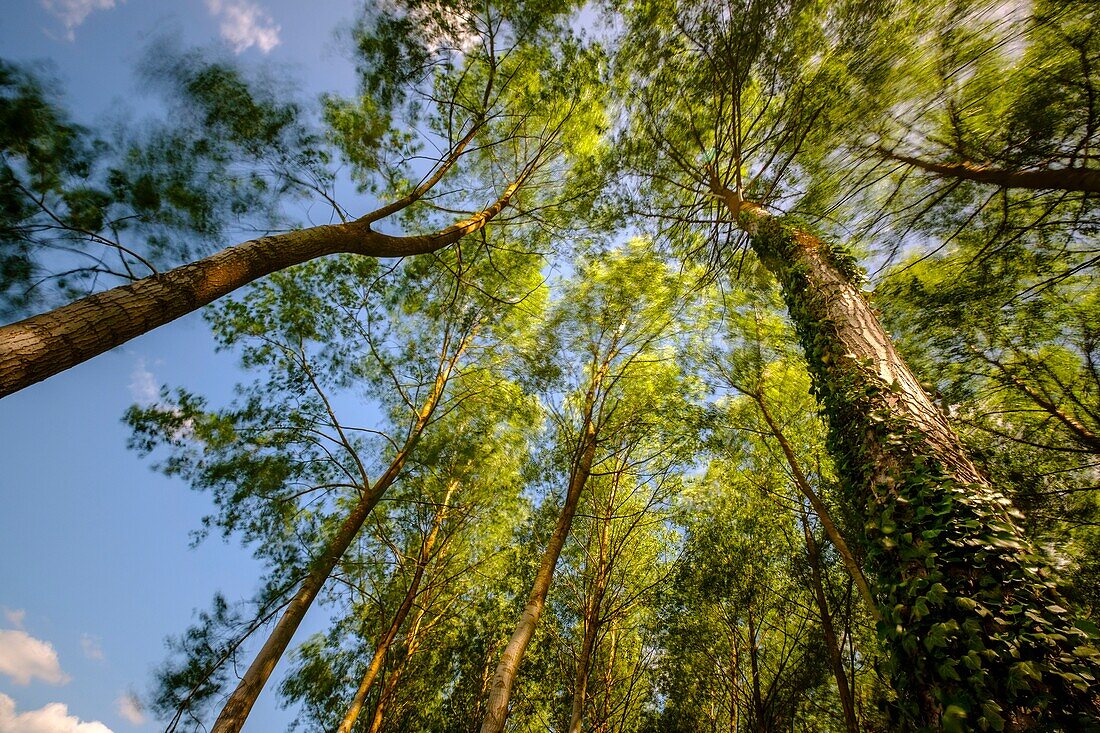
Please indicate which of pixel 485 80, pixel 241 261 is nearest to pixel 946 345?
pixel 485 80

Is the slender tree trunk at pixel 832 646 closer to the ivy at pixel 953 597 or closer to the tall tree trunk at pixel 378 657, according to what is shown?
the ivy at pixel 953 597

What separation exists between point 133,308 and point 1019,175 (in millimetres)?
6245

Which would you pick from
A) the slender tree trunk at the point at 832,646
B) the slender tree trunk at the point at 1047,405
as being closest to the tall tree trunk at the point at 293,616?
the slender tree trunk at the point at 832,646

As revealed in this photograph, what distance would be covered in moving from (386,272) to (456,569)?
6123mm

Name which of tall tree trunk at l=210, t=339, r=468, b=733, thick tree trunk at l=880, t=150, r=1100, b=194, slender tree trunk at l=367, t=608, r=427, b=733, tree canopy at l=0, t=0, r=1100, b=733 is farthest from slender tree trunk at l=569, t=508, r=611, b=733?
thick tree trunk at l=880, t=150, r=1100, b=194

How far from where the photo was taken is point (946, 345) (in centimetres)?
511

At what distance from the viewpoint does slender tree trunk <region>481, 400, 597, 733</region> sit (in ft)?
11.2

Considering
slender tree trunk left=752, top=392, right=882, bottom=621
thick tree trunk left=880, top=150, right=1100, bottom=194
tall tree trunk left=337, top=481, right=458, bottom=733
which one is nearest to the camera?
thick tree trunk left=880, top=150, right=1100, bottom=194

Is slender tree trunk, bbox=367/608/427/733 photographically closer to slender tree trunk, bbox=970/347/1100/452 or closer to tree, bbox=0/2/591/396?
tree, bbox=0/2/591/396

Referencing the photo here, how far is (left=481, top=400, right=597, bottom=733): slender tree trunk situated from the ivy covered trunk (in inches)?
114

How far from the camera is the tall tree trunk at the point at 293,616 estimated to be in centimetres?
306

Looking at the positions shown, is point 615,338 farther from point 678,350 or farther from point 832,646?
point 832,646

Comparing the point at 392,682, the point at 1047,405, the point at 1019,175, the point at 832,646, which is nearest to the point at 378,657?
the point at 392,682

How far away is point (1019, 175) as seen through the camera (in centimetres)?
332
